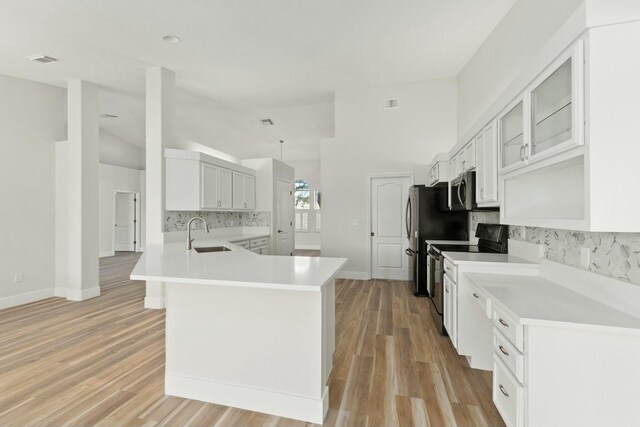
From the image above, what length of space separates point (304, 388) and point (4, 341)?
11.2 ft

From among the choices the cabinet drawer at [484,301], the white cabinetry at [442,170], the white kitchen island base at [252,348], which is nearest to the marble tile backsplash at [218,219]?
the white kitchen island base at [252,348]

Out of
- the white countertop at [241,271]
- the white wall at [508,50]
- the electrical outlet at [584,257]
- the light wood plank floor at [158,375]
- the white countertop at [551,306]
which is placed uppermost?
the white wall at [508,50]

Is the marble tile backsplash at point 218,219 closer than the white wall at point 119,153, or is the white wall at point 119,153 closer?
the marble tile backsplash at point 218,219

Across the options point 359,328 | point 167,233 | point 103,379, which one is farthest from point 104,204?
point 359,328

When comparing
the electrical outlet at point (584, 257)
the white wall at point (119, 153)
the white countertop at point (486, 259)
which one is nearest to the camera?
the electrical outlet at point (584, 257)

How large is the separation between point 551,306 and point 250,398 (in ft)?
6.06

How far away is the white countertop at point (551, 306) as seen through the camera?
133 cm

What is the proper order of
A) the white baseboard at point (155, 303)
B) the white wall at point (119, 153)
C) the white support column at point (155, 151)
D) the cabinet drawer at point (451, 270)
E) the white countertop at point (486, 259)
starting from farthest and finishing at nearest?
the white wall at point (119, 153)
the white support column at point (155, 151)
the white baseboard at point (155, 303)
the cabinet drawer at point (451, 270)
the white countertop at point (486, 259)

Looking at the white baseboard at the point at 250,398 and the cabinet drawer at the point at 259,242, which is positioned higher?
the cabinet drawer at the point at 259,242

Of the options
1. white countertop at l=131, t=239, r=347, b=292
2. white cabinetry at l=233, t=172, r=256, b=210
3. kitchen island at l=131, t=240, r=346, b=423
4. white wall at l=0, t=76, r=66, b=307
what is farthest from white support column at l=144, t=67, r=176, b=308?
kitchen island at l=131, t=240, r=346, b=423

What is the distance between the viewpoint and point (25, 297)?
445 cm

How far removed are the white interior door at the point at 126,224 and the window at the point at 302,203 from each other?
17.9 ft

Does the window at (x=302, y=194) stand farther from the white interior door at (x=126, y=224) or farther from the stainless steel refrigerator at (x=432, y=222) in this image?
the stainless steel refrigerator at (x=432, y=222)

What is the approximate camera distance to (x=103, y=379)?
7.77 feet
